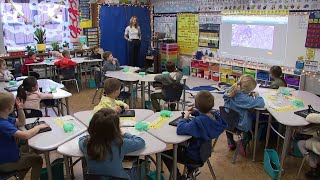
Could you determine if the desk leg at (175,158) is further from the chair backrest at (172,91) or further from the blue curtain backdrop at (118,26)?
the blue curtain backdrop at (118,26)

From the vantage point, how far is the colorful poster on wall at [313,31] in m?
5.46

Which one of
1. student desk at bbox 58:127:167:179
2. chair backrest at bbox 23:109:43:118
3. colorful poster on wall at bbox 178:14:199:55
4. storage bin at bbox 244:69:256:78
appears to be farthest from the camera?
colorful poster on wall at bbox 178:14:199:55

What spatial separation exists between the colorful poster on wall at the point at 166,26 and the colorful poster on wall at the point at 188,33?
216 millimetres

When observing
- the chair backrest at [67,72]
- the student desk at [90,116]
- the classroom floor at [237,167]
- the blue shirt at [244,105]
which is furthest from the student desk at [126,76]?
the blue shirt at [244,105]

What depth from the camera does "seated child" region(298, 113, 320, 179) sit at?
110 inches

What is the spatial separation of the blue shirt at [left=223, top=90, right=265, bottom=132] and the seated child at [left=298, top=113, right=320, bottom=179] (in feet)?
1.89

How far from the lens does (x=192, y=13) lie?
316 inches

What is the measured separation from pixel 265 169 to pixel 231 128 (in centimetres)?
59

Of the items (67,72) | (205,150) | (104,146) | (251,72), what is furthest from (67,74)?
(104,146)

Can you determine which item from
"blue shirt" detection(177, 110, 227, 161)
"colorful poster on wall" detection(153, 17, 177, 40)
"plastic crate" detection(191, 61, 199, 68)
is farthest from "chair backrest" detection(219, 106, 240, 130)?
"colorful poster on wall" detection(153, 17, 177, 40)

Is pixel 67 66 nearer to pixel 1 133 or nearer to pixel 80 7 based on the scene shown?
pixel 80 7

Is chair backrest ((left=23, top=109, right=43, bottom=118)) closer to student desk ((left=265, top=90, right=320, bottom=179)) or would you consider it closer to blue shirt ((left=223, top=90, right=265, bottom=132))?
blue shirt ((left=223, top=90, right=265, bottom=132))

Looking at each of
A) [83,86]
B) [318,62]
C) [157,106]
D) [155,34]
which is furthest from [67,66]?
[318,62]

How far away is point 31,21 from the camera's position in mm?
7605
